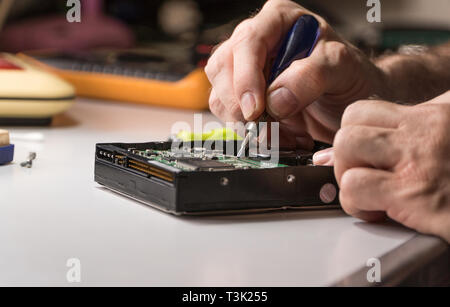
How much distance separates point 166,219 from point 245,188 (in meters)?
0.08

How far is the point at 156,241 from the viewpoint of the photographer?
1.86ft

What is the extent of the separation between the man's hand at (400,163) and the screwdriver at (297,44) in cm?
20

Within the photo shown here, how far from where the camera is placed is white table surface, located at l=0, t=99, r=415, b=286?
0.49 m

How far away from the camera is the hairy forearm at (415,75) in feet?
3.40

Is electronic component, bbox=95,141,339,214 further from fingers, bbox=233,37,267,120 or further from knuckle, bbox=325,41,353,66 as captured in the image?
knuckle, bbox=325,41,353,66

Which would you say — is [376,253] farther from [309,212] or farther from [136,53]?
[136,53]

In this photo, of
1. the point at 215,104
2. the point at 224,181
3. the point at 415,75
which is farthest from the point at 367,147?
the point at 415,75

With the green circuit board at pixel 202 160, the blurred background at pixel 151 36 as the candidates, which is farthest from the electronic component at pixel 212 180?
the blurred background at pixel 151 36

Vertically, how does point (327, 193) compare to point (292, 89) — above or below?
below

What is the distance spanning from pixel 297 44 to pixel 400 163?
0.28 m

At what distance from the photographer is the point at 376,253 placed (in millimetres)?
557

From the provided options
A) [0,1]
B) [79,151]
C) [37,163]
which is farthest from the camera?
[0,1]

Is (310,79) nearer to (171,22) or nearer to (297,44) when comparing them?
(297,44)
